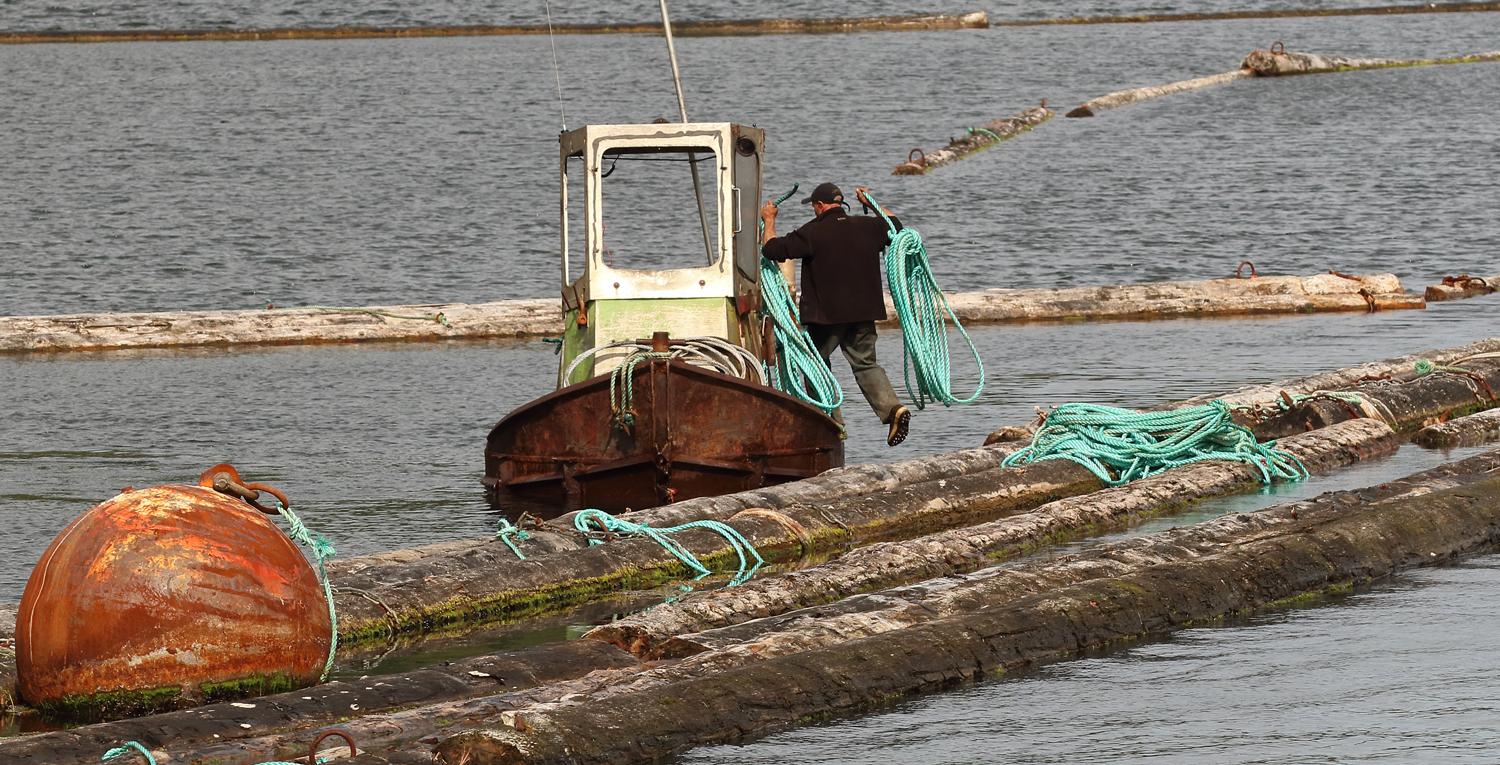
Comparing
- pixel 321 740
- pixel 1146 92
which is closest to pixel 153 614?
pixel 321 740

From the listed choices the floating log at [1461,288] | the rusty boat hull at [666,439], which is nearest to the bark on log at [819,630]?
the rusty boat hull at [666,439]

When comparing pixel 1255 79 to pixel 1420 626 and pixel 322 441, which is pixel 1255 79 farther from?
pixel 1420 626

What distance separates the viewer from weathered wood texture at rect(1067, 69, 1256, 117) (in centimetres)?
4750

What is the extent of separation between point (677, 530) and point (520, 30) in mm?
67492

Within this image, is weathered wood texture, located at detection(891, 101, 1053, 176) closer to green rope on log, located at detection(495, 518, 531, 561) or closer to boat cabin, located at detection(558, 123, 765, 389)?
boat cabin, located at detection(558, 123, 765, 389)

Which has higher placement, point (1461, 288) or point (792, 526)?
point (1461, 288)

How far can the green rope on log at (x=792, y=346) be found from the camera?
12.7 m

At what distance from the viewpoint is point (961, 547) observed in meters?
9.22

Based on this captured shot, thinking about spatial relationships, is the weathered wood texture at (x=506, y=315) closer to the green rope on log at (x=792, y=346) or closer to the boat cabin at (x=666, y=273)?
the boat cabin at (x=666, y=273)

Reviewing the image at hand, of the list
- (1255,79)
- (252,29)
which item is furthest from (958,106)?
(252,29)

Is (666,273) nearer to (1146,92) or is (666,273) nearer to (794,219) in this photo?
(794,219)

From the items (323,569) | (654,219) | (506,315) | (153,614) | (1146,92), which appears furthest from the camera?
(1146,92)

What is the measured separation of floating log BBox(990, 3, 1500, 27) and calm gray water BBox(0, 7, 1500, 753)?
317 cm

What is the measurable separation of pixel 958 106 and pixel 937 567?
42559 mm
